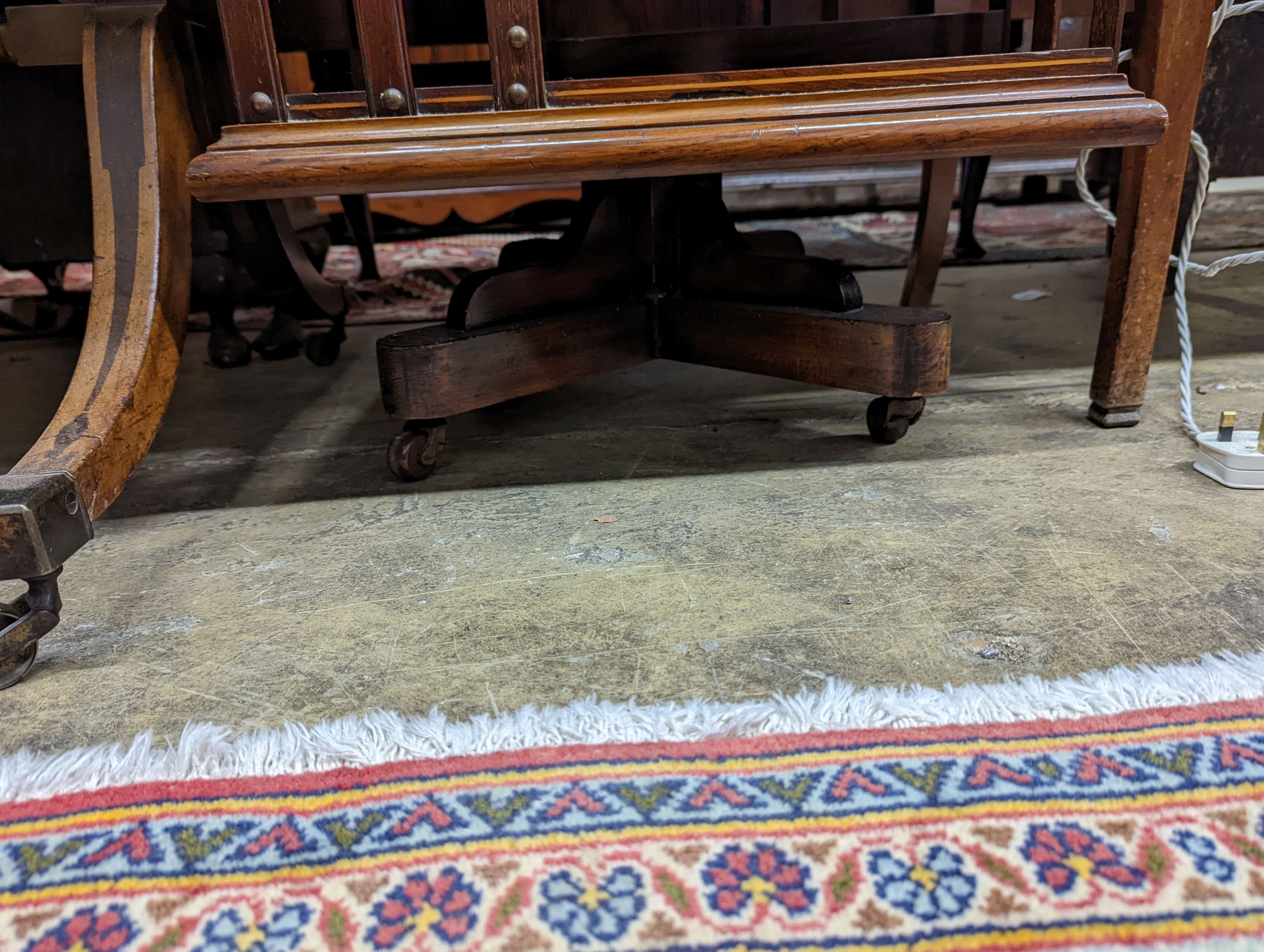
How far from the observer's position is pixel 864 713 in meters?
0.56

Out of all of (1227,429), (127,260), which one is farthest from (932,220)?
(127,260)

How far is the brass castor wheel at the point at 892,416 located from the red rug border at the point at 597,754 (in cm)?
54

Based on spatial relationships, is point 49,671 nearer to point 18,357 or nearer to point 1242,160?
point 18,357

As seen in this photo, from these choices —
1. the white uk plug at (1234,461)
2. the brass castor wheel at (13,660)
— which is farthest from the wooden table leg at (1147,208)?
the brass castor wheel at (13,660)

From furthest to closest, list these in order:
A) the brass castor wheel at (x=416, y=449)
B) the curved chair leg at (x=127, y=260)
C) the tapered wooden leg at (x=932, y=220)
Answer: the tapered wooden leg at (x=932, y=220)
the brass castor wheel at (x=416, y=449)
the curved chair leg at (x=127, y=260)

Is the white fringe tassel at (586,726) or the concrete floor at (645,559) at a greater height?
the white fringe tassel at (586,726)

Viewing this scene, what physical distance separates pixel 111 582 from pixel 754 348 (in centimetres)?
78

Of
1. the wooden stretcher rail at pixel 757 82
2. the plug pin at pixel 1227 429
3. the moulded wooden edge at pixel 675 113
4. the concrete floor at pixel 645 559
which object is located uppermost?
the wooden stretcher rail at pixel 757 82

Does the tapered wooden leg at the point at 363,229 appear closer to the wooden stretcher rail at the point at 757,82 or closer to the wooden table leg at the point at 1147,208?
the wooden stretcher rail at the point at 757,82

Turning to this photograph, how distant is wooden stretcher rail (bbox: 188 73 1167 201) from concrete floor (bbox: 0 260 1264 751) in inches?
13.7

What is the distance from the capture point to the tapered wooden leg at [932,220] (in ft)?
5.13

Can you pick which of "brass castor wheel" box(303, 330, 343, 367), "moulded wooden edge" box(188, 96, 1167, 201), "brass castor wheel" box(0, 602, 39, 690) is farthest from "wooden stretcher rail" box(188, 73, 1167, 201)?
"brass castor wheel" box(303, 330, 343, 367)

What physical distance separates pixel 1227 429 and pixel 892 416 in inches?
13.7

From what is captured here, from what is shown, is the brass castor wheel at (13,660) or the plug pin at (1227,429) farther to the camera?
the plug pin at (1227,429)
